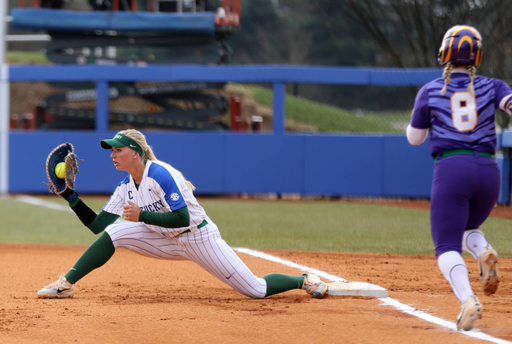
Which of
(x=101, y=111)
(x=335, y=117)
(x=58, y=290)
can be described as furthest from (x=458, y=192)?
(x=335, y=117)

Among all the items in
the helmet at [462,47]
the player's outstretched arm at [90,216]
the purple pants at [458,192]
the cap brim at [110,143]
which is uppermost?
the helmet at [462,47]

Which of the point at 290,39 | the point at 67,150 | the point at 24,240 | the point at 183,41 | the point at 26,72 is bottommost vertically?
the point at 24,240

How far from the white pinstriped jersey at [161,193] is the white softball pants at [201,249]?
0.08m

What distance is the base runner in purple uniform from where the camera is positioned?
3.31m

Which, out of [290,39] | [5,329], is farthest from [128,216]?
[290,39]

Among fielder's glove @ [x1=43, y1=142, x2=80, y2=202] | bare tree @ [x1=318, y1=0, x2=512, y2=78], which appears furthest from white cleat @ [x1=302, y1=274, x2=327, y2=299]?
bare tree @ [x1=318, y1=0, x2=512, y2=78]

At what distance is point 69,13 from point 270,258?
13.3 m

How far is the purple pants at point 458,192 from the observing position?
330 cm

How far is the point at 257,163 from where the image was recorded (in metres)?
14.4

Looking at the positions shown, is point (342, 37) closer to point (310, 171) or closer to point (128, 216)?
point (310, 171)

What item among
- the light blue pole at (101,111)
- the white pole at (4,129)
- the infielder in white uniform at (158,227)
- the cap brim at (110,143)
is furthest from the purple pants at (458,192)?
the white pole at (4,129)

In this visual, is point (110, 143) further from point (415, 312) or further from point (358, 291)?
point (415, 312)

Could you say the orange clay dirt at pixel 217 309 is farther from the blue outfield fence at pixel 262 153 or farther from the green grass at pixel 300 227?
the blue outfield fence at pixel 262 153

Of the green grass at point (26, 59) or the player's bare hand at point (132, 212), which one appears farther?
the green grass at point (26, 59)
